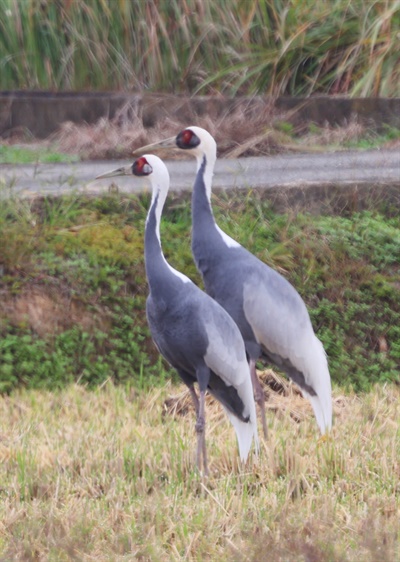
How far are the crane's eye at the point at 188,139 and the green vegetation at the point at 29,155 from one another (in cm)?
339

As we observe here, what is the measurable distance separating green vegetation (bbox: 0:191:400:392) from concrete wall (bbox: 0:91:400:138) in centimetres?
197

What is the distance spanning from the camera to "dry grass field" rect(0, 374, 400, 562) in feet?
12.3

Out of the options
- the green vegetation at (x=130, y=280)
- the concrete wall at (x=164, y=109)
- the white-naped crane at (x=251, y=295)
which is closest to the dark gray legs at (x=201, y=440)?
the white-naped crane at (x=251, y=295)

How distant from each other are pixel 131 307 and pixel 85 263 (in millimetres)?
328

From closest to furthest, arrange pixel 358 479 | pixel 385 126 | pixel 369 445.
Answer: pixel 358 479 < pixel 369 445 < pixel 385 126

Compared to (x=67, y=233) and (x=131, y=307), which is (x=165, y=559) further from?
(x=67, y=233)

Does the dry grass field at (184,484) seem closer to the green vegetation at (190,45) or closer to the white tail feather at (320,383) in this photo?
the white tail feather at (320,383)

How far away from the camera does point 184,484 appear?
446 cm

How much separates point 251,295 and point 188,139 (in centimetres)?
62

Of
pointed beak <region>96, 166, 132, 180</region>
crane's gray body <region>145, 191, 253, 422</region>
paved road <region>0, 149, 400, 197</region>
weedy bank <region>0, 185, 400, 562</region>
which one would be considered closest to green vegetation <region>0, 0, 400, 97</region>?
paved road <region>0, 149, 400, 197</region>

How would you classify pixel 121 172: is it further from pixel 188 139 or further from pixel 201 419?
pixel 201 419

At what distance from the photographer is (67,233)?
6523 millimetres

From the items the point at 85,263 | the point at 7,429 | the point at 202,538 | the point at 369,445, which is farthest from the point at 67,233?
the point at 202,538

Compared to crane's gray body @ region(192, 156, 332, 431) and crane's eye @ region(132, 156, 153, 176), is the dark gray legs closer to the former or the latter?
crane's gray body @ region(192, 156, 332, 431)
